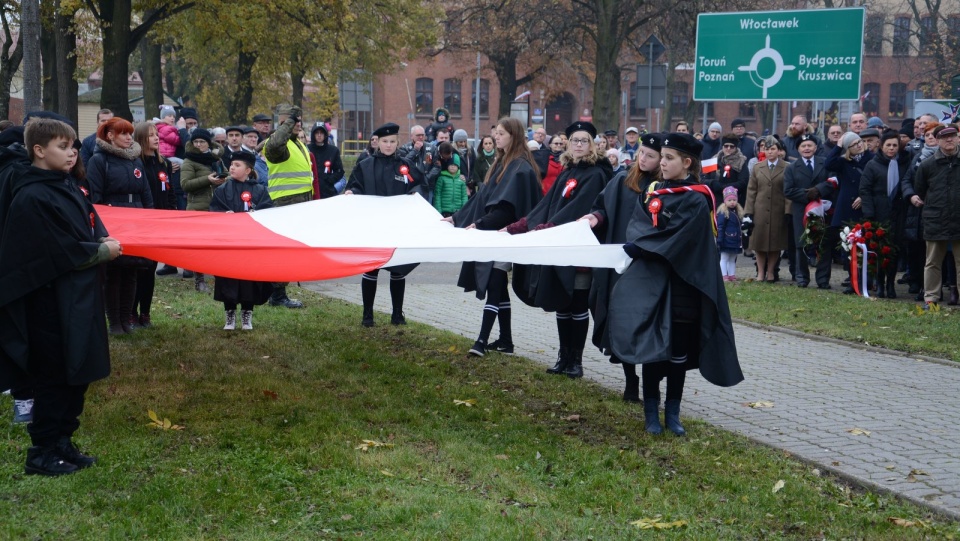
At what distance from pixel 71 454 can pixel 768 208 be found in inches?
488

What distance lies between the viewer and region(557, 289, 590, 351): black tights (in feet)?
28.6

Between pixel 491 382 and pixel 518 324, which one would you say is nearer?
pixel 491 382

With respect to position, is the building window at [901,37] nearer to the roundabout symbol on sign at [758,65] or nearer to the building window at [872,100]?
the building window at [872,100]

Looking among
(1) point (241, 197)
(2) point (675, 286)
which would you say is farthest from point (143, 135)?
(2) point (675, 286)

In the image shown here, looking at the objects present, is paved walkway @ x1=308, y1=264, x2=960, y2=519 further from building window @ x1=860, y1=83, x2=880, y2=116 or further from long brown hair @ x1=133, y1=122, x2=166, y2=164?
building window @ x1=860, y1=83, x2=880, y2=116

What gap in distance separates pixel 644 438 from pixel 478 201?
3.30m

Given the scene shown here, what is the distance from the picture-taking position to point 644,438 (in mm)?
7004

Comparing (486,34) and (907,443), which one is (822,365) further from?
(486,34)

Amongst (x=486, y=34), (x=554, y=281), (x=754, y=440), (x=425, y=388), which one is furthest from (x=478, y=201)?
(x=486, y=34)

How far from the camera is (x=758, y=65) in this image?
69.2 ft

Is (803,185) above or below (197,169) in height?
below

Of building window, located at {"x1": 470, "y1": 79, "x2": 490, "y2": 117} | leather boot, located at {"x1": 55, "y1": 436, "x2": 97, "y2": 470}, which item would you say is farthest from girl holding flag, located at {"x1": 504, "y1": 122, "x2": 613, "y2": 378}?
building window, located at {"x1": 470, "y1": 79, "x2": 490, "y2": 117}

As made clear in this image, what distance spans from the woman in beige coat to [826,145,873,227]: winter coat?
0.94 meters

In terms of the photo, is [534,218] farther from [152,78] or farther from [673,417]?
[152,78]
